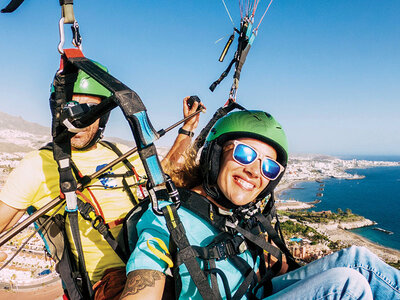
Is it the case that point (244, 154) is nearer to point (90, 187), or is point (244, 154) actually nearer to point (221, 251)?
point (221, 251)

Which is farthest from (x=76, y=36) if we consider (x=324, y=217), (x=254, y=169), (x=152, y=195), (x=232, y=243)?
(x=324, y=217)

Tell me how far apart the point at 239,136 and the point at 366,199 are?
84.4 meters

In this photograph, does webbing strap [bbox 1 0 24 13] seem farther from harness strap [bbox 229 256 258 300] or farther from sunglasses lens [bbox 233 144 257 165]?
harness strap [bbox 229 256 258 300]

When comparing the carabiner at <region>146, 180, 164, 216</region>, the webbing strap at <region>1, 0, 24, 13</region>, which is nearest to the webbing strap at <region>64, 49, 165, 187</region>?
the carabiner at <region>146, 180, 164, 216</region>

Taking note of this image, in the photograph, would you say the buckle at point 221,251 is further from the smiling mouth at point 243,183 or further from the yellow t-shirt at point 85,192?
the yellow t-shirt at point 85,192

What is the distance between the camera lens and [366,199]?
7038cm

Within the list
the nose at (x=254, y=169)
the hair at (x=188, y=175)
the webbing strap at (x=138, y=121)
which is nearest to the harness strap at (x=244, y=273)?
the nose at (x=254, y=169)

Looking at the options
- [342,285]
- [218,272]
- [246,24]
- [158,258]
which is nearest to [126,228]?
[158,258]

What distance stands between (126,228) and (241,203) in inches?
38.0

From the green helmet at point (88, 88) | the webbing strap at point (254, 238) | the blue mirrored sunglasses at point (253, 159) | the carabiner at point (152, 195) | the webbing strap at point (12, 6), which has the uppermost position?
the webbing strap at point (12, 6)

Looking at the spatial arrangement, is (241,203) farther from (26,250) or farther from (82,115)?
(26,250)

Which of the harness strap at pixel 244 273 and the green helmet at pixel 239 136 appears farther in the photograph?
the green helmet at pixel 239 136

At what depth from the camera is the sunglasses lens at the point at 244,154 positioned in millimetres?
2104

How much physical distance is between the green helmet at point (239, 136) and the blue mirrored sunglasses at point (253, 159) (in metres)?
0.13
